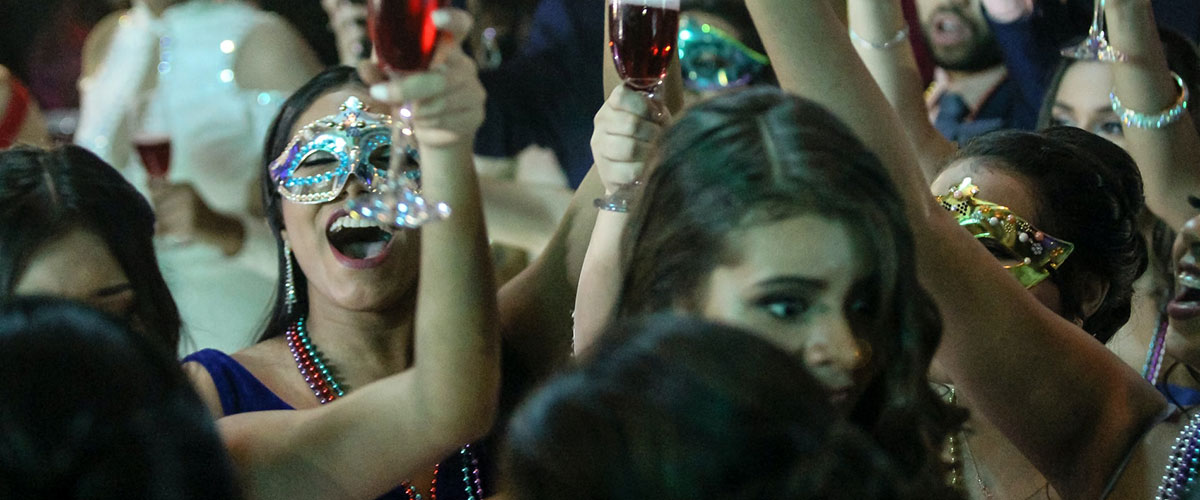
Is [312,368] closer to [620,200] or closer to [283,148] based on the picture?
[283,148]

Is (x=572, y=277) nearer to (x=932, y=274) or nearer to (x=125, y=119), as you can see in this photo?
(x=932, y=274)

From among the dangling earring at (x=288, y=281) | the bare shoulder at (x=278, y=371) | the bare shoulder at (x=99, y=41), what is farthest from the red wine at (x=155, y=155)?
the bare shoulder at (x=278, y=371)

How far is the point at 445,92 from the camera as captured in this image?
3.98 feet

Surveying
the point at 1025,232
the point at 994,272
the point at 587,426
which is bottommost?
the point at 1025,232

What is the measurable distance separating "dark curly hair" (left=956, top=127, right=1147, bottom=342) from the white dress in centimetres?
173

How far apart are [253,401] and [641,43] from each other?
2.52 ft

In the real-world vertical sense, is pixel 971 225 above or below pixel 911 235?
below

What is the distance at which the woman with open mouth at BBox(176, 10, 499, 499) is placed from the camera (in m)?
1.29

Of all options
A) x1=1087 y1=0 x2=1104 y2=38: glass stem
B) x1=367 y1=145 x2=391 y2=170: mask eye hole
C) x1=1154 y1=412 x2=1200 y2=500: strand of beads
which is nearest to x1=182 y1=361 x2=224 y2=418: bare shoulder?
x1=367 y1=145 x2=391 y2=170: mask eye hole

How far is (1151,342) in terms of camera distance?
2461 mm

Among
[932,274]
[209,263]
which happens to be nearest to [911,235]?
[932,274]

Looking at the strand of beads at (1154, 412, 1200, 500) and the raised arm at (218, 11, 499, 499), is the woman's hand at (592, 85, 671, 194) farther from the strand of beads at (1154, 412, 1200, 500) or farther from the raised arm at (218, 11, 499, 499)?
the strand of beads at (1154, 412, 1200, 500)

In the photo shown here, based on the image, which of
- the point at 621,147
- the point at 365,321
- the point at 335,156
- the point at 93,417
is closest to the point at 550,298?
the point at 365,321

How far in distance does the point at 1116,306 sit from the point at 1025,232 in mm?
283
